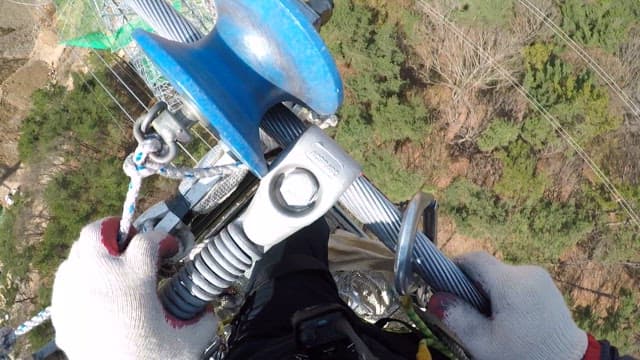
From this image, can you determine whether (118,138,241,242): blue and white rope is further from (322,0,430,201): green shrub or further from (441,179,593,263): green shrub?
(441,179,593,263): green shrub

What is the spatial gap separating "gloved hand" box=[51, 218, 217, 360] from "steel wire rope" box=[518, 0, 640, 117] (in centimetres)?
517

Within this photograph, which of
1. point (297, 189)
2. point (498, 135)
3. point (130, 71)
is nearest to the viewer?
point (297, 189)

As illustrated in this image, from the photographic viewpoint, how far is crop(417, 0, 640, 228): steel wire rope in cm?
472

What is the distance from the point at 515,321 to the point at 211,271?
48cm

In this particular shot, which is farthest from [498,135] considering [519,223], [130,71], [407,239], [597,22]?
[407,239]

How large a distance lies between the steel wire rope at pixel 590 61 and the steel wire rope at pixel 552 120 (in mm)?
624

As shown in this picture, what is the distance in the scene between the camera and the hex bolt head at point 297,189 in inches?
24.9

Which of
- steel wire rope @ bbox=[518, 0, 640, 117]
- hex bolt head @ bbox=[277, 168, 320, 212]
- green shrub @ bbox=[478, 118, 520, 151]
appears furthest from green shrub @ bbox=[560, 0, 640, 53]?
hex bolt head @ bbox=[277, 168, 320, 212]

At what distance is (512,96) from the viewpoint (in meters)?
4.90

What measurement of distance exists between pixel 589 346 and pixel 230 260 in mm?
582

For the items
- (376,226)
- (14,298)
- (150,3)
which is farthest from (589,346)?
(14,298)

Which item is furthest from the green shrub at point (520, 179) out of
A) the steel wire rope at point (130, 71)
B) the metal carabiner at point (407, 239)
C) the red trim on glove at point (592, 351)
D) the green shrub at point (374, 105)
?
the metal carabiner at point (407, 239)

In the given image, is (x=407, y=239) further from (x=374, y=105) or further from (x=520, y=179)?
(x=520, y=179)

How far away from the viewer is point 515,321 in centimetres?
80
